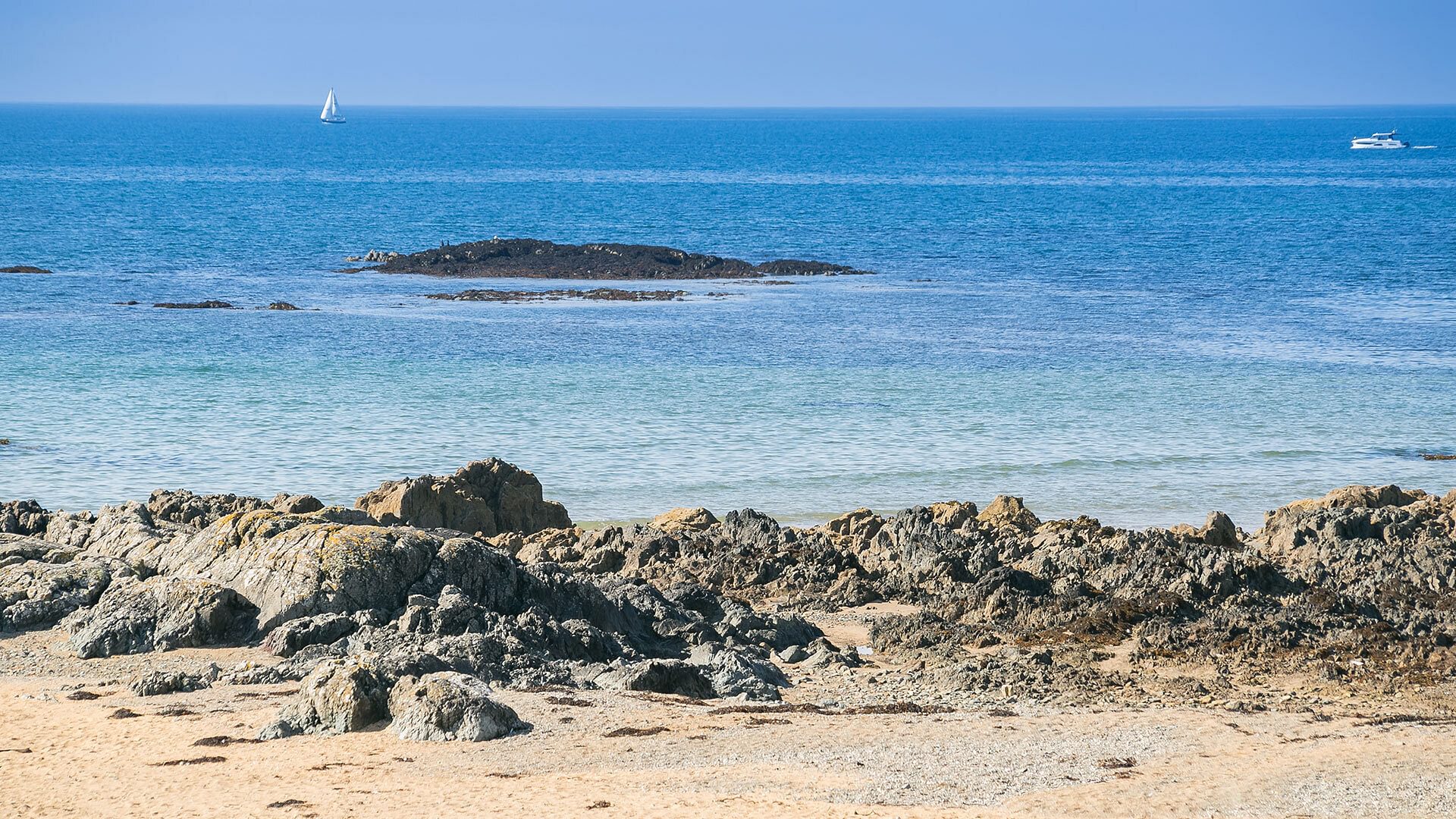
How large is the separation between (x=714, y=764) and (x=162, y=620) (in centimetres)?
507

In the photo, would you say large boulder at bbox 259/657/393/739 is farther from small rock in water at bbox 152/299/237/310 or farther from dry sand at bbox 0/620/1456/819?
small rock in water at bbox 152/299/237/310

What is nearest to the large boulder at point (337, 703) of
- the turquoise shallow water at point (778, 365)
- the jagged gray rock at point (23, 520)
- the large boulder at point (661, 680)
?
the large boulder at point (661, 680)

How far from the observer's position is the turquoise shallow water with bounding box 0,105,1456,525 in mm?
21812

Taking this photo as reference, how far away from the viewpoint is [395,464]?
72.4 feet

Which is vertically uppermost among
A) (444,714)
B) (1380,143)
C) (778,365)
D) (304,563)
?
(1380,143)

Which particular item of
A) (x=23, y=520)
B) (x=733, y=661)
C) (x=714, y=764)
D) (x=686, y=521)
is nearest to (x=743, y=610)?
(x=733, y=661)

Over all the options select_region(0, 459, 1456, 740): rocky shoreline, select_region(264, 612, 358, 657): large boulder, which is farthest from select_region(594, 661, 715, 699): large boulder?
select_region(264, 612, 358, 657): large boulder

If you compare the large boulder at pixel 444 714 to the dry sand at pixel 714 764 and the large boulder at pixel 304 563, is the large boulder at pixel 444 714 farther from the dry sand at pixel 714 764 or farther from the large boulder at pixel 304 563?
the large boulder at pixel 304 563

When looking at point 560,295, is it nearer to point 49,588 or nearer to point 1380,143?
point 49,588

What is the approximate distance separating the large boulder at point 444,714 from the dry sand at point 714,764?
0.10m

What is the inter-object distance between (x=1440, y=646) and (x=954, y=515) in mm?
5596

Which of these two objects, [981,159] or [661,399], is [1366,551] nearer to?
[661,399]

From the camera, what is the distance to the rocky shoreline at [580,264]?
158ft

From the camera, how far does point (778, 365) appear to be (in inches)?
1227
